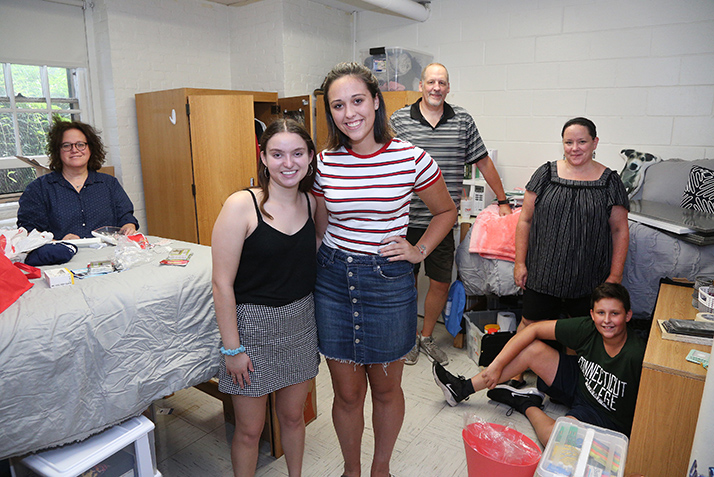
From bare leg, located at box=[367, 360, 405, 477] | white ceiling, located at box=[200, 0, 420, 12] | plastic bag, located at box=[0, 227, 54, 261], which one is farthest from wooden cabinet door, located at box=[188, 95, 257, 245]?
bare leg, located at box=[367, 360, 405, 477]

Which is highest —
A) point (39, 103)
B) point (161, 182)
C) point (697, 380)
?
point (39, 103)

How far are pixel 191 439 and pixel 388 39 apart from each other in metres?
3.59

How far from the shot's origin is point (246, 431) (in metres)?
1.54

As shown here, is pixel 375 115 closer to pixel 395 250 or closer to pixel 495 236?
pixel 395 250

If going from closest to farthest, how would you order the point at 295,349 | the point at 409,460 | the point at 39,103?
1. the point at 295,349
2. the point at 409,460
3. the point at 39,103

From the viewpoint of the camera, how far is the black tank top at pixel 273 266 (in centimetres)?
143

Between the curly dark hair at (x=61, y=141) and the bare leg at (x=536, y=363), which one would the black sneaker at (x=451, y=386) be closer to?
the bare leg at (x=536, y=363)

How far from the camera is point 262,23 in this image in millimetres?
4184

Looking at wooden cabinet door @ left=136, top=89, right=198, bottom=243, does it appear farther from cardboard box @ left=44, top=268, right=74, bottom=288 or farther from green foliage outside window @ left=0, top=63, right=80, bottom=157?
cardboard box @ left=44, top=268, right=74, bottom=288

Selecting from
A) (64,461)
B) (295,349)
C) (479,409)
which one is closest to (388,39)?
(479,409)

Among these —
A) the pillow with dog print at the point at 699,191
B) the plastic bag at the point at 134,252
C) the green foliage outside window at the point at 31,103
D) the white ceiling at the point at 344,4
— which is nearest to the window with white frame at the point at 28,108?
the green foliage outside window at the point at 31,103

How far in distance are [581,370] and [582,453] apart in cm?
95

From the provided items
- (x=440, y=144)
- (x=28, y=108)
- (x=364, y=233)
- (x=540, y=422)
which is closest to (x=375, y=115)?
(x=364, y=233)

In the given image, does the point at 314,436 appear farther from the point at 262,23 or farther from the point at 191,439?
the point at 262,23
